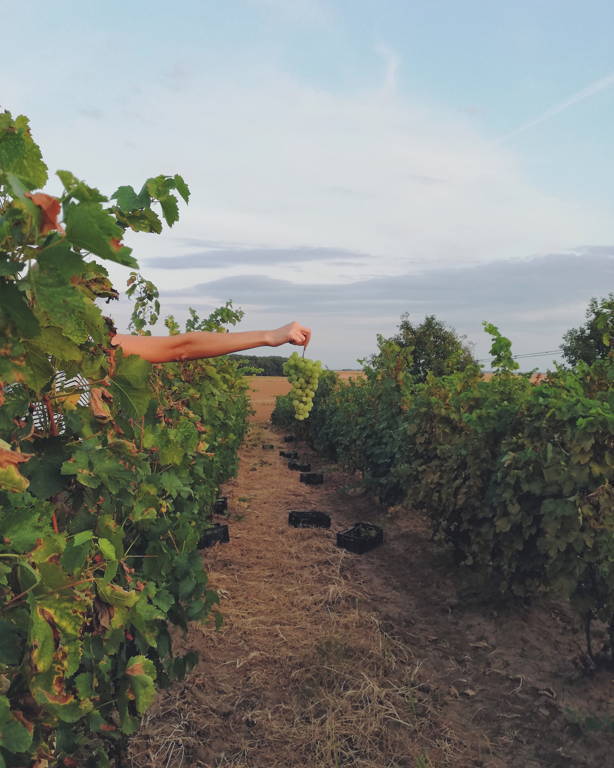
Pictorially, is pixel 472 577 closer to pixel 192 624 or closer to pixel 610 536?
pixel 610 536

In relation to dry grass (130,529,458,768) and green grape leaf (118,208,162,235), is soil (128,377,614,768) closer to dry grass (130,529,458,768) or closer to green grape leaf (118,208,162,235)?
dry grass (130,529,458,768)

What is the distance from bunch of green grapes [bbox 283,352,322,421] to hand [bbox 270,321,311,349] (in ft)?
4.30

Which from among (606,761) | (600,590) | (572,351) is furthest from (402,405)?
(572,351)

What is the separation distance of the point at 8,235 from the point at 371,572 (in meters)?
6.06

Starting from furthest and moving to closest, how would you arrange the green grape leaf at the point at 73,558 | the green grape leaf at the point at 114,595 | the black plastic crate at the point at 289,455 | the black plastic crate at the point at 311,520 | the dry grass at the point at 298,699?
1. the black plastic crate at the point at 289,455
2. the black plastic crate at the point at 311,520
3. the dry grass at the point at 298,699
4. the green grape leaf at the point at 114,595
5. the green grape leaf at the point at 73,558

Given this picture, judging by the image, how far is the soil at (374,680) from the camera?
3.59 m

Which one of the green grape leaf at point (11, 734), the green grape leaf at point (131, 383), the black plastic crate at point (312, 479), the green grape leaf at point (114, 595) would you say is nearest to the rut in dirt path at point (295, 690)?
the green grape leaf at point (114, 595)

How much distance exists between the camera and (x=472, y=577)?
19.4ft

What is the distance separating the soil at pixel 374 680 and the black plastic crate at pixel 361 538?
0.68 ft

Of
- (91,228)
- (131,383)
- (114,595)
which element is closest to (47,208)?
(91,228)

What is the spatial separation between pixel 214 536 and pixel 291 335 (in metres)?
5.47

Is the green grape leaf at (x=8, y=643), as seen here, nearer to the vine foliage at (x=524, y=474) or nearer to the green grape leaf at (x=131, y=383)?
the green grape leaf at (x=131, y=383)

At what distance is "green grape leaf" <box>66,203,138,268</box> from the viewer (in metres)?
1.15

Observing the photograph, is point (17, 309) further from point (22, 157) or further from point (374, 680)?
point (374, 680)
